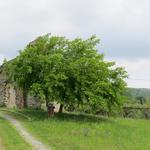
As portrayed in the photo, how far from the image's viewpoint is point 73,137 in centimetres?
2523

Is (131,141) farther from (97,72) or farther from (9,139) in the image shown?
(97,72)

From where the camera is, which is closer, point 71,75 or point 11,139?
point 11,139

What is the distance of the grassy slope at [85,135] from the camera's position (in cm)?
2228

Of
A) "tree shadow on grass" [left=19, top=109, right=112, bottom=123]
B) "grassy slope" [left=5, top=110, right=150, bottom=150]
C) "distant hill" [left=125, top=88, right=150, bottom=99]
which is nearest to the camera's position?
"grassy slope" [left=5, top=110, right=150, bottom=150]

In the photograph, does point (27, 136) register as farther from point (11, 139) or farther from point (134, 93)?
point (134, 93)

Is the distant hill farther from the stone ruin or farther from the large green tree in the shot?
the stone ruin

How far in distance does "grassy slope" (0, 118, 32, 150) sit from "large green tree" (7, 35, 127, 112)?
23.0 feet

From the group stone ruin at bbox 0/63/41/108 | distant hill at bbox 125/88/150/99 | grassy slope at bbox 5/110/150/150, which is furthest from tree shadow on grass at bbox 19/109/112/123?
stone ruin at bbox 0/63/41/108

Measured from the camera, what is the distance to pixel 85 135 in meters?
26.7

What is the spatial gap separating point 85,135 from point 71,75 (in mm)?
10562

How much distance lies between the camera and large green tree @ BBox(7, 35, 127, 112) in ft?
119

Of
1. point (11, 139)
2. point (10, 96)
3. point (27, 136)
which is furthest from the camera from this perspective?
point (10, 96)

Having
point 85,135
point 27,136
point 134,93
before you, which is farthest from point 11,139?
point 134,93

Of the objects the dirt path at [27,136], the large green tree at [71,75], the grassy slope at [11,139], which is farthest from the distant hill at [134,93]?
the grassy slope at [11,139]
